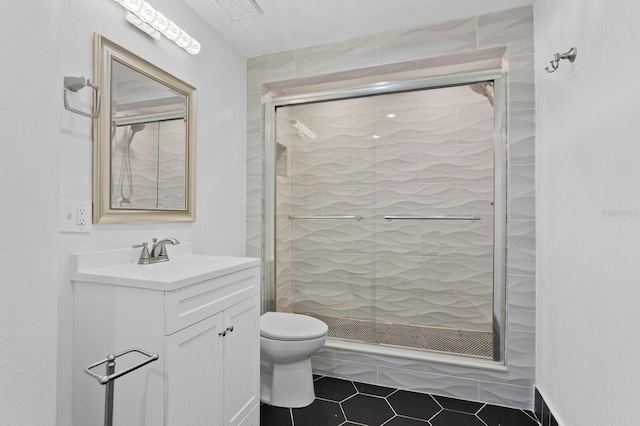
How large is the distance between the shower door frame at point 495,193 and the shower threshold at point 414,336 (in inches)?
3.4

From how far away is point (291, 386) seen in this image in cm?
199

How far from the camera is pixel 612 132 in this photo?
109cm

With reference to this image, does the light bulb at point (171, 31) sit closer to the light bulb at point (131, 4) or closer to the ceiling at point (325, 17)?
the light bulb at point (131, 4)

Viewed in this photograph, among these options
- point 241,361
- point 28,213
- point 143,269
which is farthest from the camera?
point 241,361

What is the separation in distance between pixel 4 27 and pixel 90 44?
3.04 ft

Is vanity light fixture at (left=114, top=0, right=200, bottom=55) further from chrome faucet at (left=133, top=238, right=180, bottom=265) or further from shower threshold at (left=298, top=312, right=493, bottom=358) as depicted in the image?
shower threshold at (left=298, top=312, right=493, bottom=358)

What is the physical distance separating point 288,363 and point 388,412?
Result: 64cm

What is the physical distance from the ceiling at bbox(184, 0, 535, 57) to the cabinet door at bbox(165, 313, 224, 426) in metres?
1.80

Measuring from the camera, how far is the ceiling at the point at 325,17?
197 cm

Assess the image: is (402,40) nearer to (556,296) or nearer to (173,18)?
(173,18)

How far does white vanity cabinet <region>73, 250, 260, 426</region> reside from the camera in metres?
1.18

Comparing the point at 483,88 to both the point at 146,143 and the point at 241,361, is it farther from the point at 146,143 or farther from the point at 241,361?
the point at 241,361

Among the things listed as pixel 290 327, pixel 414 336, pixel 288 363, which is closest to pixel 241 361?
pixel 288 363

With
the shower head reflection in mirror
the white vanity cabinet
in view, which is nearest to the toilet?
the white vanity cabinet
